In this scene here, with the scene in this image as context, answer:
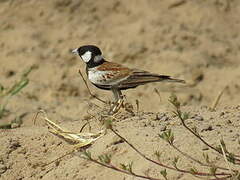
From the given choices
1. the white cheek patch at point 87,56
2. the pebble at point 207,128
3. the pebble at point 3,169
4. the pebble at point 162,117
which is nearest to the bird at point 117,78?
the white cheek patch at point 87,56

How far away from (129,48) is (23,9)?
1.54 metres

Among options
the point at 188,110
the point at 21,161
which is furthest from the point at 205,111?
the point at 21,161

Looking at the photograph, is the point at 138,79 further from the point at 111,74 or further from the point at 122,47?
the point at 122,47

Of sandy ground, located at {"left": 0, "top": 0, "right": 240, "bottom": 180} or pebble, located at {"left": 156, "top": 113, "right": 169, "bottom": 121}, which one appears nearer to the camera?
pebble, located at {"left": 156, "top": 113, "right": 169, "bottom": 121}

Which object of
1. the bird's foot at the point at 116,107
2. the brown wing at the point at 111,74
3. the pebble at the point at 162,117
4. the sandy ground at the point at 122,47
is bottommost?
the sandy ground at the point at 122,47

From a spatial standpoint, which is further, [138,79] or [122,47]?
[122,47]

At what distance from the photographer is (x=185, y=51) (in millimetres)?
9711

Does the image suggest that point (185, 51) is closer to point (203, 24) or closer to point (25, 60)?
point (203, 24)

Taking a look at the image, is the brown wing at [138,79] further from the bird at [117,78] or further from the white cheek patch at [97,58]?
the white cheek patch at [97,58]

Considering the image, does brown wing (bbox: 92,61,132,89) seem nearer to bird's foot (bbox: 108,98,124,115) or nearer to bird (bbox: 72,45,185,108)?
bird (bbox: 72,45,185,108)

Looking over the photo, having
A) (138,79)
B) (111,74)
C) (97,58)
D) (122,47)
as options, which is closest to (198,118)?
(138,79)

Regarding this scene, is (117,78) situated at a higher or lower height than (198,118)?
higher

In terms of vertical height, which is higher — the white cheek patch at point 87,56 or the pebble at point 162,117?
the white cheek patch at point 87,56

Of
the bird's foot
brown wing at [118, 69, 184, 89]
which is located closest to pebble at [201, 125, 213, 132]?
the bird's foot
